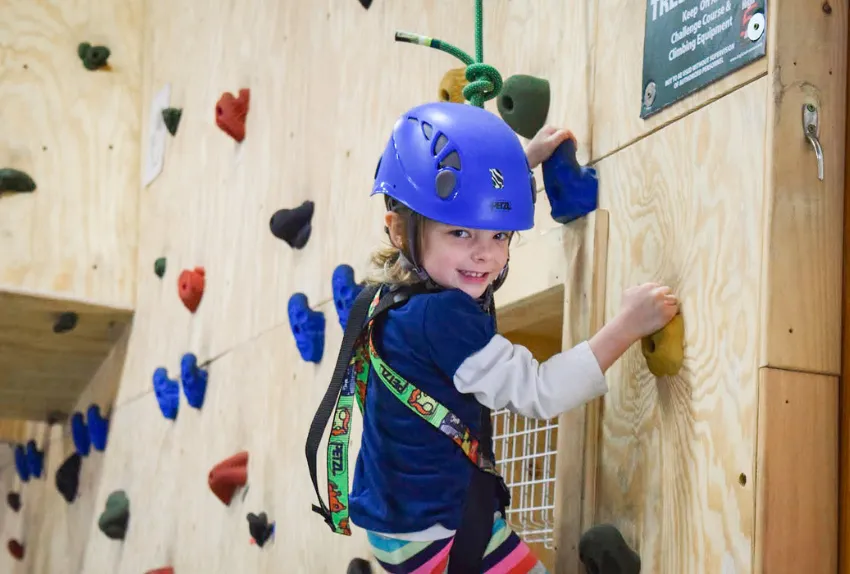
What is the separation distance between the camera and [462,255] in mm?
1988

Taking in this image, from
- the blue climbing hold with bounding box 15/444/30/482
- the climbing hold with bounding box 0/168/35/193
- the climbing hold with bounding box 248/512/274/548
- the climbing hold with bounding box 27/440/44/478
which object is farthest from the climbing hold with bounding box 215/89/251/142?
the blue climbing hold with bounding box 15/444/30/482

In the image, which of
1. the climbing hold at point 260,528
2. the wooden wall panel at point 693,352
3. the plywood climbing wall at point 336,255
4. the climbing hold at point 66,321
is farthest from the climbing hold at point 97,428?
the wooden wall panel at point 693,352

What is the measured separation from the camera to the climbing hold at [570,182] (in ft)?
7.52

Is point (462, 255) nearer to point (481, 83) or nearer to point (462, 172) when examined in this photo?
point (462, 172)

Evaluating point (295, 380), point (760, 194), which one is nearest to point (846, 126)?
point (760, 194)

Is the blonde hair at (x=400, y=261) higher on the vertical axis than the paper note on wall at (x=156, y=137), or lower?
lower

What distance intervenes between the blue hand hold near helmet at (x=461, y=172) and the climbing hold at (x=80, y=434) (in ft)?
13.7

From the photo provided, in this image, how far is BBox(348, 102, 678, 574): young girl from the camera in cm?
193

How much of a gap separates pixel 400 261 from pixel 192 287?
2.57m

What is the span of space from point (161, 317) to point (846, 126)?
11.8 feet

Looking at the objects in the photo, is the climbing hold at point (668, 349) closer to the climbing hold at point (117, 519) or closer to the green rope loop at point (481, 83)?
the green rope loop at point (481, 83)

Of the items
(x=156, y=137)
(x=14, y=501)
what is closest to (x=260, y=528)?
(x=156, y=137)

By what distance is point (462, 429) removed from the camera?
78.1 inches

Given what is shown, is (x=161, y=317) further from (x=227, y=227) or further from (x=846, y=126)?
(x=846, y=126)
